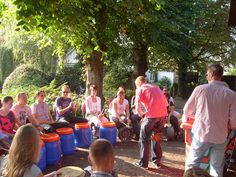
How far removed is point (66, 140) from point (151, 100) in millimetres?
1987

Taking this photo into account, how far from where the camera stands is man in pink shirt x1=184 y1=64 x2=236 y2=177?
4.00 metres

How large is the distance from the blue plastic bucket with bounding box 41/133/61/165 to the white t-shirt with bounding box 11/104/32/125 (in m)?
0.90

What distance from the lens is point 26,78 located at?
17438 millimetres

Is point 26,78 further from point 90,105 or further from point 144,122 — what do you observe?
point 144,122

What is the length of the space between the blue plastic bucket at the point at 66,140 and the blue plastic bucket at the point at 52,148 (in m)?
0.49

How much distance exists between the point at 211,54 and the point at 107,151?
61.3ft

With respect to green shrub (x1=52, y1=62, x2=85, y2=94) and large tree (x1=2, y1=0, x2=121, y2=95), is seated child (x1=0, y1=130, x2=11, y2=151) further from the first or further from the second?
green shrub (x1=52, y1=62, x2=85, y2=94)

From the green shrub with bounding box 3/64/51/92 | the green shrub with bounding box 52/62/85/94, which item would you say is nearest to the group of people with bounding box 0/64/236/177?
the green shrub with bounding box 3/64/51/92

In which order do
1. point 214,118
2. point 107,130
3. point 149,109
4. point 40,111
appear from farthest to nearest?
point 107,130 < point 40,111 < point 149,109 < point 214,118

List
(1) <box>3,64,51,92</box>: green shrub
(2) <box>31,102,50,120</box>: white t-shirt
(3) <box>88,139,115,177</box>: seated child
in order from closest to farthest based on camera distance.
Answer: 1. (3) <box>88,139,115,177</box>: seated child
2. (2) <box>31,102,50,120</box>: white t-shirt
3. (1) <box>3,64,51,92</box>: green shrub

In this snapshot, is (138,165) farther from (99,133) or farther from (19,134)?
(19,134)

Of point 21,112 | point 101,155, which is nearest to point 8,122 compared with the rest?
point 21,112

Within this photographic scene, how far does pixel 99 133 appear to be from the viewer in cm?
738

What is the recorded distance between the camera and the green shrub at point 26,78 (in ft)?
55.3
